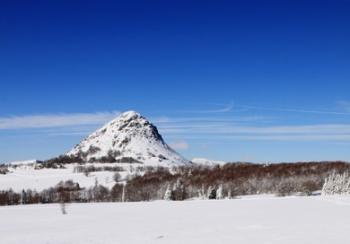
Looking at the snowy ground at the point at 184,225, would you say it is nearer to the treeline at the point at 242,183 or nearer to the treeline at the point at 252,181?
the treeline at the point at 242,183

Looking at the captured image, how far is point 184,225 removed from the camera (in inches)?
1028

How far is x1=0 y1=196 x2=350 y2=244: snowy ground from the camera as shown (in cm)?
2117

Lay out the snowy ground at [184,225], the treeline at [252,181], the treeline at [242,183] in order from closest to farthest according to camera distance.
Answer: the snowy ground at [184,225] → the treeline at [252,181] → the treeline at [242,183]

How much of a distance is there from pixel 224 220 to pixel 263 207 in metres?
9.13

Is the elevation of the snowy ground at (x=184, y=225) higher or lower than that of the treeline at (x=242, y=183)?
lower

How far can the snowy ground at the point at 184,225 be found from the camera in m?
21.2

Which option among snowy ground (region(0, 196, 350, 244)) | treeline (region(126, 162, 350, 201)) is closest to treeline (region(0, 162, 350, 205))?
treeline (region(126, 162, 350, 201))

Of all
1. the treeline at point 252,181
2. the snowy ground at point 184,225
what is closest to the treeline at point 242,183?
the treeline at point 252,181

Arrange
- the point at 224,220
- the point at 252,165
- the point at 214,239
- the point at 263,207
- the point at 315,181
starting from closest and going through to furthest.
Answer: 1. the point at 214,239
2. the point at 224,220
3. the point at 263,207
4. the point at 315,181
5. the point at 252,165

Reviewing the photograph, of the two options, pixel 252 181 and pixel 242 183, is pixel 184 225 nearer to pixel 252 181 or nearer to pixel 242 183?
pixel 252 181

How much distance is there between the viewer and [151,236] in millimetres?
22203

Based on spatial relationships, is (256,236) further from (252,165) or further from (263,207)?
(252,165)

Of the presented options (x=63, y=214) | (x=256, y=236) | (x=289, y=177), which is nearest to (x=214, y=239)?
(x=256, y=236)

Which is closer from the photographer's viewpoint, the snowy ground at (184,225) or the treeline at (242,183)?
the snowy ground at (184,225)
